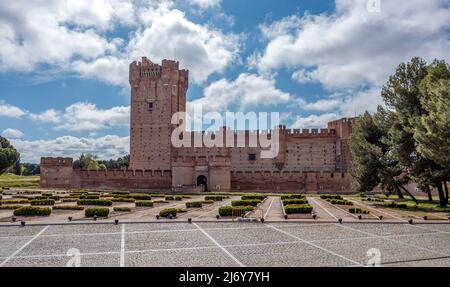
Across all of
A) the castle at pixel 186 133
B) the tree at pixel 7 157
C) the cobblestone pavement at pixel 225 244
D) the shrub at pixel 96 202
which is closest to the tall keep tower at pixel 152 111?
the castle at pixel 186 133

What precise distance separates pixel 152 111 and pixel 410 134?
35.3 metres

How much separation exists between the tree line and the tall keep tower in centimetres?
2739

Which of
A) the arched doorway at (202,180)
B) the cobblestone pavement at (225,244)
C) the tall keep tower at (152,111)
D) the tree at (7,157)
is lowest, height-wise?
the cobblestone pavement at (225,244)

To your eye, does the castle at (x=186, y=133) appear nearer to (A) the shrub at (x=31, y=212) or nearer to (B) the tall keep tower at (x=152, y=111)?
(B) the tall keep tower at (x=152, y=111)

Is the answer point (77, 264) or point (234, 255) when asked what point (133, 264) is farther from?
point (234, 255)

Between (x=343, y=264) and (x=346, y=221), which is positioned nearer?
(x=343, y=264)

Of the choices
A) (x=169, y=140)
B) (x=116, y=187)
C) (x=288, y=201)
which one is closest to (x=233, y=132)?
(x=169, y=140)

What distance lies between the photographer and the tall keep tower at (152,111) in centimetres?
4969

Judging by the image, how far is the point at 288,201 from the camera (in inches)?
910

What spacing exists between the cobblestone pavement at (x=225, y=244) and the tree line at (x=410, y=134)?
450cm

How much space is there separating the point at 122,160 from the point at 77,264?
84.8 meters

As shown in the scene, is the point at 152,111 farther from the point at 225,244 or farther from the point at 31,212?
the point at 225,244

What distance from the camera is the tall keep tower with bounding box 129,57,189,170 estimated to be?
49688mm

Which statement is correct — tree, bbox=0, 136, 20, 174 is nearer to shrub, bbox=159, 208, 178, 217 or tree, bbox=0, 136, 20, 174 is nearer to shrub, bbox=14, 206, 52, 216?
shrub, bbox=14, 206, 52, 216
